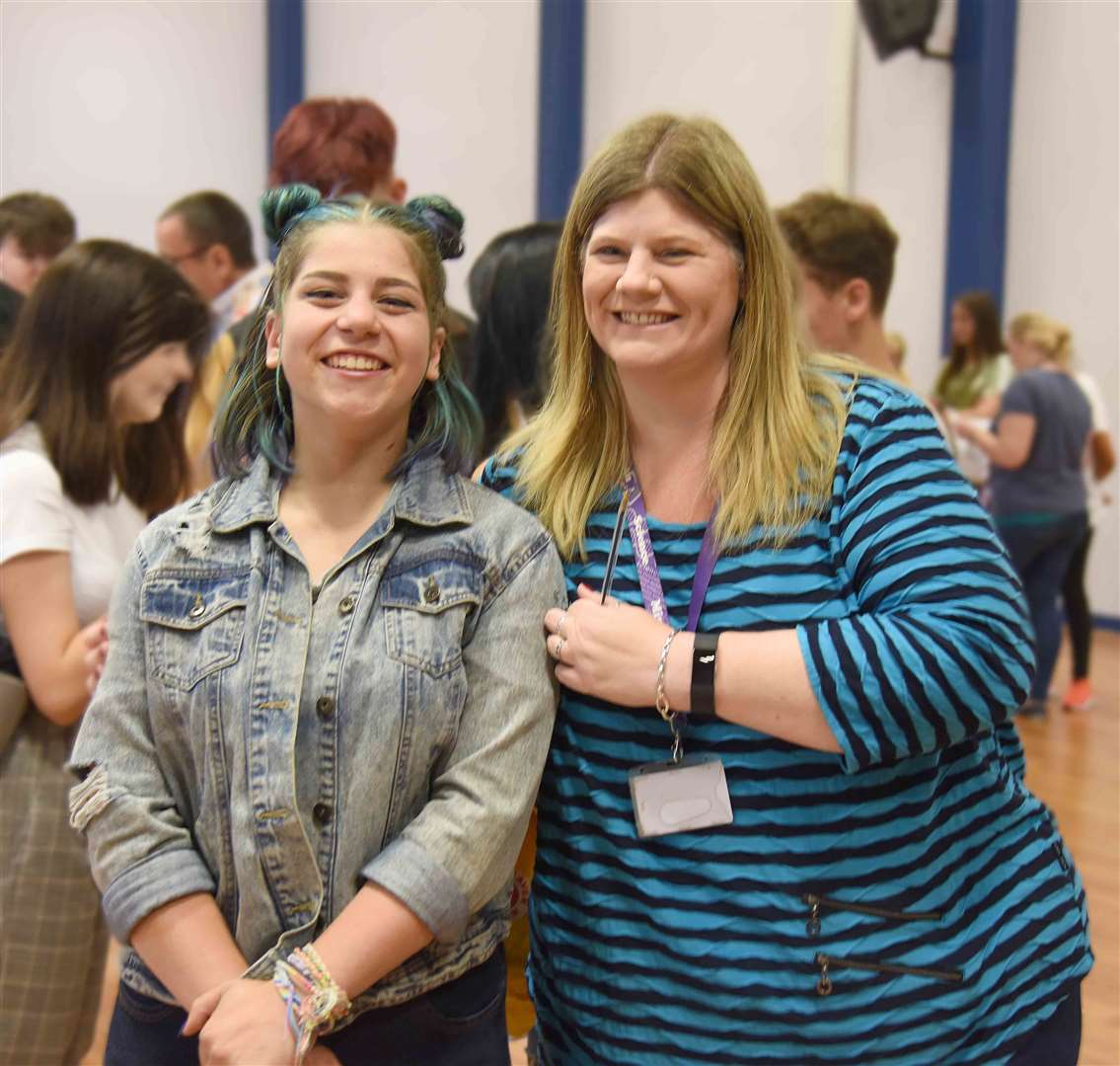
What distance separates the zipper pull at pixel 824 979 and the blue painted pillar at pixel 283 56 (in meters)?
7.50

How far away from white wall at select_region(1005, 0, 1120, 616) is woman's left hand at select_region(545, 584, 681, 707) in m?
6.91

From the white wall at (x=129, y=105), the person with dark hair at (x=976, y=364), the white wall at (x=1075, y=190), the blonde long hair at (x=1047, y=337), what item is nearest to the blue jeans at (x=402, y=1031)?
the blonde long hair at (x=1047, y=337)

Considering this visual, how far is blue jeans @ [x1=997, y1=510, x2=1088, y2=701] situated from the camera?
585 cm

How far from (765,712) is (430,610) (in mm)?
369

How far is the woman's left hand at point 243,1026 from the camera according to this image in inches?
50.4

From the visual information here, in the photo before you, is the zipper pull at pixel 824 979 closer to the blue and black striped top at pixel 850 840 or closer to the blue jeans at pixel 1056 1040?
the blue and black striped top at pixel 850 840

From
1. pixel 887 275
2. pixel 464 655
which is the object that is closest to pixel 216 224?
pixel 887 275

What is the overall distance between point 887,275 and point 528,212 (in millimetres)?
5824

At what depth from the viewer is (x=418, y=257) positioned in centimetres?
155

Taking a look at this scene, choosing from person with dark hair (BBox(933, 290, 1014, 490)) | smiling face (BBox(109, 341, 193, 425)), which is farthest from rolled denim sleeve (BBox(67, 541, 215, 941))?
person with dark hair (BBox(933, 290, 1014, 490))

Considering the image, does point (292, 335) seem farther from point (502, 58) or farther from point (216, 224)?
point (502, 58)

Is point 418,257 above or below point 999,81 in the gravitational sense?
below

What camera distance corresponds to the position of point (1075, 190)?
25.1 feet

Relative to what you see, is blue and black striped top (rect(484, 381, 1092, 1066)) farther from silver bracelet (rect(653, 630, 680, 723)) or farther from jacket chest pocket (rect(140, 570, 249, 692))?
jacket chest pocket (rect(140, 570, 249, 692))
